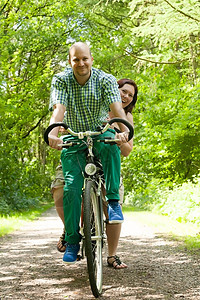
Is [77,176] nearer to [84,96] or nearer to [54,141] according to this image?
[54,141]

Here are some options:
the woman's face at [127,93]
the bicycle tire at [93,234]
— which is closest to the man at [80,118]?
the bicycle tire at [93,234]

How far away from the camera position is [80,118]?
13.4 ft

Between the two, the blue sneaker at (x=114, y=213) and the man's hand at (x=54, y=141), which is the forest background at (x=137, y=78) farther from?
the man's hand at (x=54, y=141)

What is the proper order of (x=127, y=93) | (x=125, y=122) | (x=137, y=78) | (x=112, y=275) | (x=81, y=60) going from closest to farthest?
(x=125, y=122) < (x=81, y=60) < (x=112, y=275) < (x=127, y=93) < (x=137, y=78)

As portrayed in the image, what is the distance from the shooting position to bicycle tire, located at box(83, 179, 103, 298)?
11.1ft

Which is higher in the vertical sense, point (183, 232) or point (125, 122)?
point (125, 122)

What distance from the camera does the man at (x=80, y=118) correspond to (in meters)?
3.77

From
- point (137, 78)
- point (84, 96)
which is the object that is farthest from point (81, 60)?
point (137, 78)

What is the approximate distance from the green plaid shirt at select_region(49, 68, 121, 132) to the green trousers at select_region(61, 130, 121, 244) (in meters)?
0.26

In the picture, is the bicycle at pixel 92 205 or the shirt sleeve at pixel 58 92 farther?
the shirt sleeve at pixel 58 92

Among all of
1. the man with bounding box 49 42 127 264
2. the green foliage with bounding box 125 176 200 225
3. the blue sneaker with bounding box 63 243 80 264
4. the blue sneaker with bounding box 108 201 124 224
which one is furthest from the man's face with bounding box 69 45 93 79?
the green foliage with bounding box 125 176 200 225

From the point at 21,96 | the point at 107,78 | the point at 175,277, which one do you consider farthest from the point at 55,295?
the point at 21,96

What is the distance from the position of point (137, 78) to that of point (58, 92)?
14850 mm

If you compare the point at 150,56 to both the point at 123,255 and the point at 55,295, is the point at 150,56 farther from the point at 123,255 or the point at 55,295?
A: the point at 55,295
